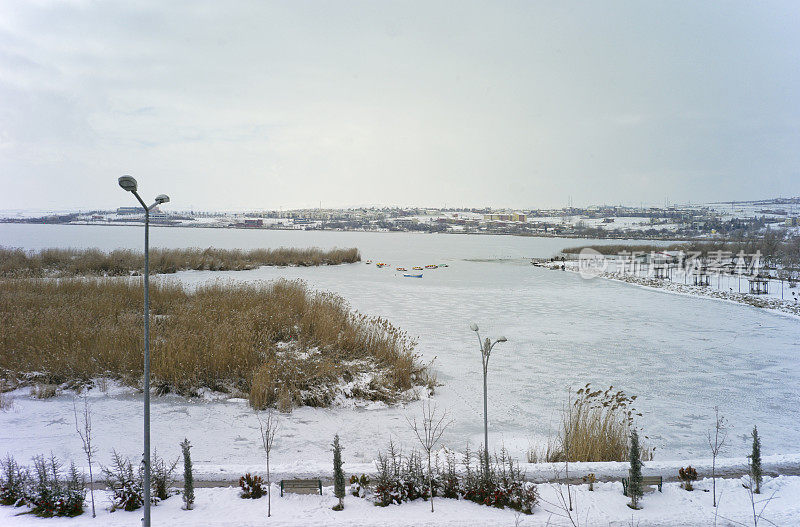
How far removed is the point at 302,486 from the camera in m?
4.68

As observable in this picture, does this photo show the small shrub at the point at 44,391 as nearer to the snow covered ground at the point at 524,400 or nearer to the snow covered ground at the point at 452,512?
the snow covered ground at the point at 524,400

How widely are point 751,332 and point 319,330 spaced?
14434mm

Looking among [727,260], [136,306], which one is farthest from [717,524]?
[727,260]

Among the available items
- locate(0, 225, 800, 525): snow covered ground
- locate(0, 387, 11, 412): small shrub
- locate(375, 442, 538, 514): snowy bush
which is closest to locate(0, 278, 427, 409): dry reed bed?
locate(0, 225, 800, 525): snow covered ground

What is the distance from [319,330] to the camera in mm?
11594

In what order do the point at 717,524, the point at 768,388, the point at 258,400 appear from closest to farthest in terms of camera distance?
the point at 717,524 < the point at 258,400 < the point at 768,388

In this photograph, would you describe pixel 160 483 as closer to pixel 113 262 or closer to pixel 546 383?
pixel 546 383

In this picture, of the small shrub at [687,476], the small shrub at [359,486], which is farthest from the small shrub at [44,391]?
the small shrub at [687,476]

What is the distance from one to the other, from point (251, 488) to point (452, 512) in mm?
1989

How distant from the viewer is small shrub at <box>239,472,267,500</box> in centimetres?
460

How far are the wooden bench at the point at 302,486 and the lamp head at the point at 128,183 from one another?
3190 millimetres

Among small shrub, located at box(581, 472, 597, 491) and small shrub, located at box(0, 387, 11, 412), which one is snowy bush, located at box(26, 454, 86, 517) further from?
small shrub, located at box(581, 472, 597, 491)

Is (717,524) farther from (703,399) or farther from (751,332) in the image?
(751,332)

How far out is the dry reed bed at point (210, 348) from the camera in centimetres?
845
